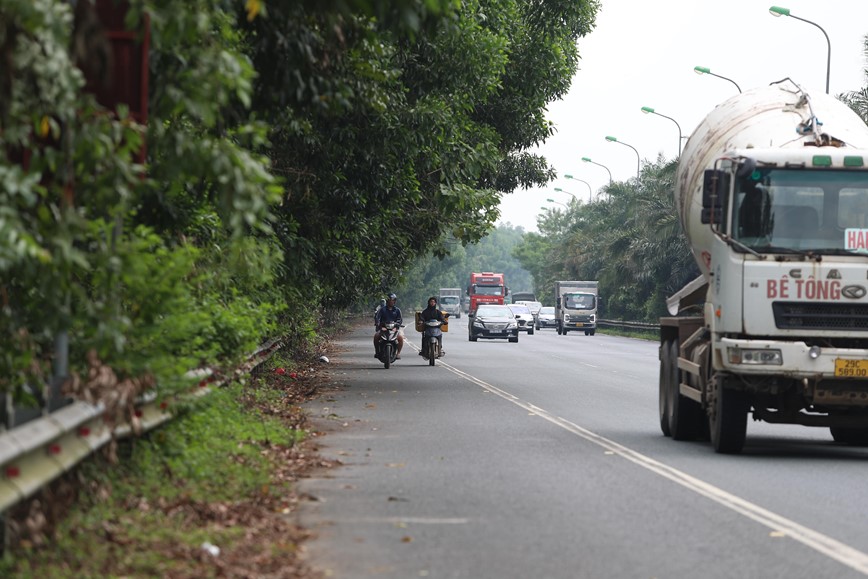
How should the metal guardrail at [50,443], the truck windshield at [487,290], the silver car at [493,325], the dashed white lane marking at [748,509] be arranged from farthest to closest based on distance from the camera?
1. the truck windshield at [487,290]
2. the silver car at [493,325]
3. the dashed white lane marking at [748,509]
4. the metal guardrail at [50,443]

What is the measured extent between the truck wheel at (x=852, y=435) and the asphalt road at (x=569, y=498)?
0.42m

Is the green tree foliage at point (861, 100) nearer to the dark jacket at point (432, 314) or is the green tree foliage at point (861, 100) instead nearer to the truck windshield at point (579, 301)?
the dark jacket at point (432, 314)

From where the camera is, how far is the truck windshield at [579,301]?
77062mm

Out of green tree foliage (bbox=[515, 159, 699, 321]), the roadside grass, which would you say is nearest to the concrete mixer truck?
the roadside grass

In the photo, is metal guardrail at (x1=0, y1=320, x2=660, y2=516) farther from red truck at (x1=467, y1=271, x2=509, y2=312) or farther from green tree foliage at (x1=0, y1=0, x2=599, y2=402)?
red truck at (x1=467, y1=271, x2=509, y2=312)

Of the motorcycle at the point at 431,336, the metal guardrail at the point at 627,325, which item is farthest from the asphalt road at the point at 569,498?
the metal guardrail at the point at 627,325

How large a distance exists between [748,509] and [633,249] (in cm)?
5996

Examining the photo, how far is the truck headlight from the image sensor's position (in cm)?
1386

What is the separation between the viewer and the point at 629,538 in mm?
9133

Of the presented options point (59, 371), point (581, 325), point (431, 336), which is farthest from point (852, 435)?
point (581, 325)

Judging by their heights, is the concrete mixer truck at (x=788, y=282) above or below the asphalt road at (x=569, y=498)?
above

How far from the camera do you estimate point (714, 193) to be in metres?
14.2

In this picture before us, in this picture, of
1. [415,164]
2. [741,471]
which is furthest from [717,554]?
[415,164]

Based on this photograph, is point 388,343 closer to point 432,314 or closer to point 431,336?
point 432,314
